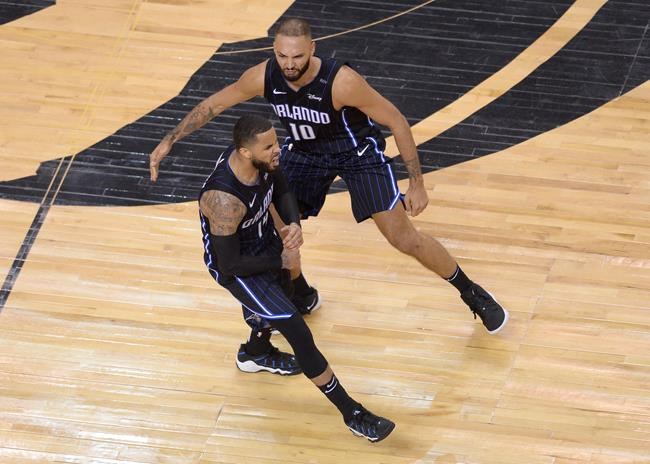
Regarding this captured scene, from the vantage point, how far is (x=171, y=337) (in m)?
5.89

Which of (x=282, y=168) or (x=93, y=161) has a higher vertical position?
(x=282, y=168)

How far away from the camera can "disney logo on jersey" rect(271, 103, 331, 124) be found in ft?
17.7

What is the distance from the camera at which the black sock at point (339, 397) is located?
17.0ft

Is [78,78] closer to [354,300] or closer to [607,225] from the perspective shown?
[354,300]

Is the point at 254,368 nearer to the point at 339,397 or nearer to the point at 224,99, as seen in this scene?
the point at 339,397

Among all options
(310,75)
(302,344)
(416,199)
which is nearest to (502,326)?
(416,199)

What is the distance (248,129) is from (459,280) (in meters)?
1.46

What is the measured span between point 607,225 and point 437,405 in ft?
5.26

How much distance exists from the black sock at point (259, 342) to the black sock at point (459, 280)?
0.90 m

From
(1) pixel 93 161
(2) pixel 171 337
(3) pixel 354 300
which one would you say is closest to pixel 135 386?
(2) pixel 171 337

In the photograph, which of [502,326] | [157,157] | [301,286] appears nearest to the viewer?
[157,157]

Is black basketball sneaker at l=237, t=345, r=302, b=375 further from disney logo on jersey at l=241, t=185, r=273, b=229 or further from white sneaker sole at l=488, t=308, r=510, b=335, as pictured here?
white sneaker sole at l=488, t=308, r=510, b=335

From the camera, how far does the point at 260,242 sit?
5.23 meters

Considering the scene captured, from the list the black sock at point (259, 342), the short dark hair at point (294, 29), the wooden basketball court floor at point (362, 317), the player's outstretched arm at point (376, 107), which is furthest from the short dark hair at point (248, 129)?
the wooden basketball court floor at point (362, 317)
